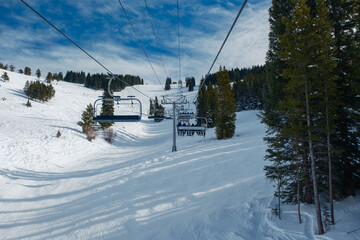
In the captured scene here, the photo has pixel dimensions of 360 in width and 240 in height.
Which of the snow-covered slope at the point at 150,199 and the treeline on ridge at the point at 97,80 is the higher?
the treeline on ridge at the point at 97,80

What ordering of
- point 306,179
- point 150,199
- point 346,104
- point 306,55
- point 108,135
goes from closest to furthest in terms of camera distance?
point 306,55 < point 346,104 < point 306,179 < point 150,199 < point 108,135

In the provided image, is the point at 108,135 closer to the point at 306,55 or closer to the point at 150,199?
the point at 150,199

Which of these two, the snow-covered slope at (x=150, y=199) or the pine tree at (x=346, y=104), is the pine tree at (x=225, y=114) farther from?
the pine tree at (x=346, y=104)

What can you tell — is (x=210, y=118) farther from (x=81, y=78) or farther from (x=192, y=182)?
(x=81, y=78)

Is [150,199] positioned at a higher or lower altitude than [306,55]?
lower

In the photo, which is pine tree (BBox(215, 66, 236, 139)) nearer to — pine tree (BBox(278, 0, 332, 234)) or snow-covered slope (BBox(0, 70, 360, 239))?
snow-covered slope (BBox(0, 70, 360, 239))

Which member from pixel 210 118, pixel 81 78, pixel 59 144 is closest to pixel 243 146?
pixel 59 144

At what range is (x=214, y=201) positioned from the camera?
11.0 meters

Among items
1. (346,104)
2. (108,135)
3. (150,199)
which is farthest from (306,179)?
(108,135)

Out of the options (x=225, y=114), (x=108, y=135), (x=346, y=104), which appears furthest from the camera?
(x=108, y=135)

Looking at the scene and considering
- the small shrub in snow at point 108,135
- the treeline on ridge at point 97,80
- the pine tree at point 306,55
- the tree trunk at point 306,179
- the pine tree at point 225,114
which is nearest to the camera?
the pine tree at point 306,55

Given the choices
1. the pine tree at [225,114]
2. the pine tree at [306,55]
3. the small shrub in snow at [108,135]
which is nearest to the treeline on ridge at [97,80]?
the small shrub in snow at [108,135]

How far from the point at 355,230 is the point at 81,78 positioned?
170855mm

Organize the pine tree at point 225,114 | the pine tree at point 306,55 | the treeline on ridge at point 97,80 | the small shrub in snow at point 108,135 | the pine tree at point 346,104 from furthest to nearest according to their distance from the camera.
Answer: the treeline on ridge at point 97,80 < the small shrub in snow at point 108,135 < the pine tree at point 225,114 < the pine tree at point 346,104 < the pine tree at point 306,55
